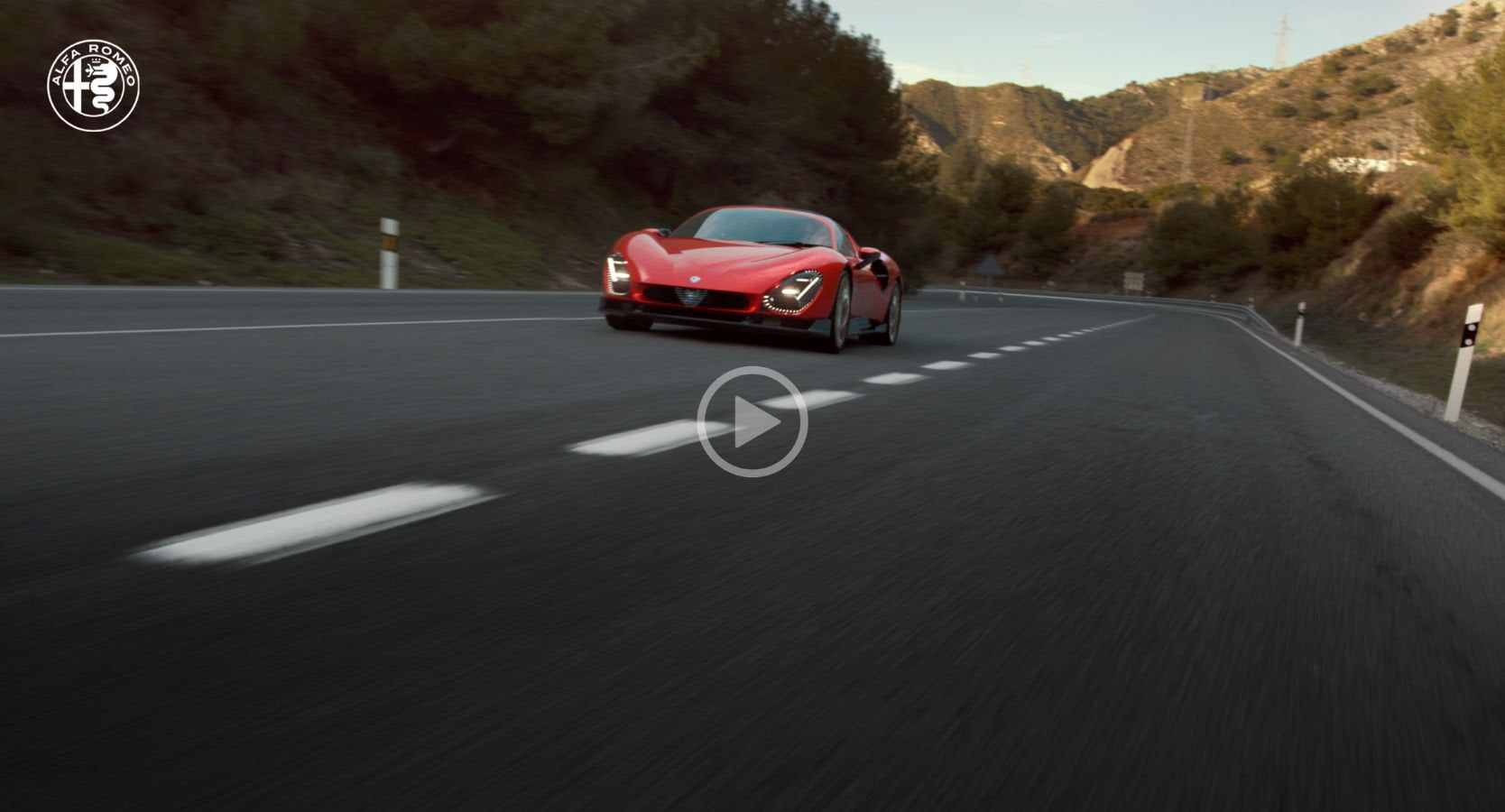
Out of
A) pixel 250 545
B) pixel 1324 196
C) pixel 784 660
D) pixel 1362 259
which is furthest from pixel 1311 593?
pixel 1324 196

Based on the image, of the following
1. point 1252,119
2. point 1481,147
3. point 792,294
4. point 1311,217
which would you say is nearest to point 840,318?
point 792,294

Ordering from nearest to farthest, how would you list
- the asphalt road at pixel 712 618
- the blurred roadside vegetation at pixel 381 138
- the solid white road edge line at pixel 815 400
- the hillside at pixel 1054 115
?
the asphalt road at pixel 712 618
the solid white road edge line at pixel 815 400
the blurred roadside vegetation at pixel 381 138
the hillside at pixel 1054 115

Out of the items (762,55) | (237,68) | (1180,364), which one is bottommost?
(1180,364)

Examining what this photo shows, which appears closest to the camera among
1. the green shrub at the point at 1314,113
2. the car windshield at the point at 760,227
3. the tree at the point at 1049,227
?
the car windshield at the point at 760,227

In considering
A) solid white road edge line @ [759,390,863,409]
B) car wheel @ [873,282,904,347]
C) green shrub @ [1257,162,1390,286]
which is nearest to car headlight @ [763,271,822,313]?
car wheel @ [873,282,904,347]

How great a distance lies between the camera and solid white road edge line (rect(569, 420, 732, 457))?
499cm

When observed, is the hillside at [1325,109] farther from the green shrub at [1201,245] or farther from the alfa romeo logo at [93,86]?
the alfa romeo logo at [93,86]

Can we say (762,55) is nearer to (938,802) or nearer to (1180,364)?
(1180,364)

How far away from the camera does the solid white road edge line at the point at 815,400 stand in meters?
7.11

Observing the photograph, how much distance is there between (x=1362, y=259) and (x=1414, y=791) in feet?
192

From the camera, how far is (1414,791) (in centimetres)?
208

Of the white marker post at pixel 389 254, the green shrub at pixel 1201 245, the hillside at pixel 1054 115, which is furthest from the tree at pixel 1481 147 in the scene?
the hillside at pixel 1054 115

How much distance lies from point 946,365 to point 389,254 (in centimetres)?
1108

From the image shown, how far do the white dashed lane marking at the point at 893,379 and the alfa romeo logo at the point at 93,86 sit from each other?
A: 48.0ft
